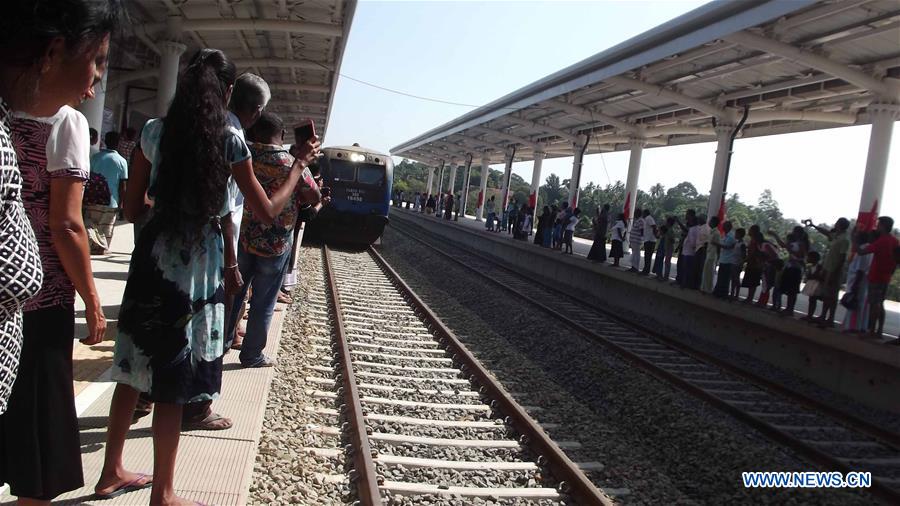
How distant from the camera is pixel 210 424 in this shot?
4.13 metres

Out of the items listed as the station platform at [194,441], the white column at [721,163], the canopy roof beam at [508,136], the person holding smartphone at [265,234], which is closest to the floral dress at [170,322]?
the station platform at [194,441]

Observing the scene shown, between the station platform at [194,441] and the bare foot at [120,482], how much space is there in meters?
0.04

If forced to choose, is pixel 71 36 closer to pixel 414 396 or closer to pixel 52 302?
pixel 52 302

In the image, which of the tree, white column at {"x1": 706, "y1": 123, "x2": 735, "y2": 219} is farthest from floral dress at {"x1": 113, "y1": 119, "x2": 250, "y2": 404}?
the tree

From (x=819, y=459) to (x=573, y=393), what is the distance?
236 centimetres

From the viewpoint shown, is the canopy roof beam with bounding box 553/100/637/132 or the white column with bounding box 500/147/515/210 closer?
the canopy roof beam with bounding box 553/100/637/132

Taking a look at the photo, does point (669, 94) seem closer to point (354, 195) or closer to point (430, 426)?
point (354, 195)

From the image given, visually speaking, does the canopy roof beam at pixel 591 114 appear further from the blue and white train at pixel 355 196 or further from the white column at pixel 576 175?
the blue and white train at pixel 355 196

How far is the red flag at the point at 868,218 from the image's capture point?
1193 centimetres

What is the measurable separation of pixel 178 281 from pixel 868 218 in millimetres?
12620

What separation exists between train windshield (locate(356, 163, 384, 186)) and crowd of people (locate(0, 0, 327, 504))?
14641 millimetres

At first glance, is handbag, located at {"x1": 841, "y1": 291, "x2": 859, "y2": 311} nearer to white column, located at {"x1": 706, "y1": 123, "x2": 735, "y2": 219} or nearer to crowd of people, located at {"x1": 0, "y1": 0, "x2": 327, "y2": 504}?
white column, located at {"x1": 706, "y1": 123, "x2": 735, "y2": 219}

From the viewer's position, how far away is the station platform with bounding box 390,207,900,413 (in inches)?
355

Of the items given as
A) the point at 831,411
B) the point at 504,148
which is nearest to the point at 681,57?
the point at 831,411
